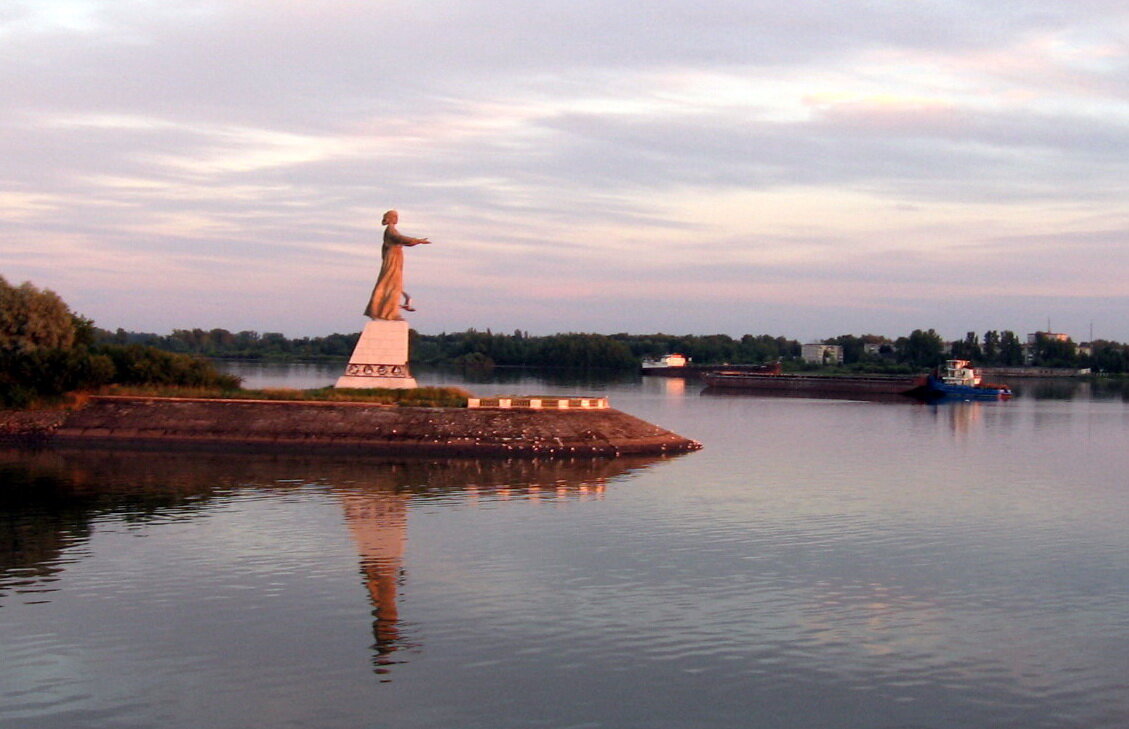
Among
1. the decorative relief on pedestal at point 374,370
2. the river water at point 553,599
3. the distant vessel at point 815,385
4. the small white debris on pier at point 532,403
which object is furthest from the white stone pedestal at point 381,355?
the distant vessel at point 815,385

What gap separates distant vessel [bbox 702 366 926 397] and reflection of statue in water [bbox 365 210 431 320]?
250 feet

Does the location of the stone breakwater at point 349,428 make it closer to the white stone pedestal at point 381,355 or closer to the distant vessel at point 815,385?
the white stone pedestal at point 381,355

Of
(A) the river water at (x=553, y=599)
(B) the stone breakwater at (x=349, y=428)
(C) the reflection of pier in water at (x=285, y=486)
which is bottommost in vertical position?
(A) the river water at (x=553, y=599)

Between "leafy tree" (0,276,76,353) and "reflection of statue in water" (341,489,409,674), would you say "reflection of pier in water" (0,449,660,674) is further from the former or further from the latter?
"leafy tree" (0,276,76,353)

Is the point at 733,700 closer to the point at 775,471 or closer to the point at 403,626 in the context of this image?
the point at 403,626

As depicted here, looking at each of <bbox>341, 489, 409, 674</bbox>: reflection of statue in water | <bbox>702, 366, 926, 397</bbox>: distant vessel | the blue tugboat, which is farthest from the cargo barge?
<bbox>341, 489, 409, 674</bbox>: reflection of statue in water

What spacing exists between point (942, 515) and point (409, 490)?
16.8 meters

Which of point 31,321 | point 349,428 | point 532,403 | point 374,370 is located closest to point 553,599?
point 349,428

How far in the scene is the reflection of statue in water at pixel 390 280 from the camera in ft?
188

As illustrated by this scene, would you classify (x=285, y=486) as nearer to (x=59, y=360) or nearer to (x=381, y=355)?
(x=381, y=355)

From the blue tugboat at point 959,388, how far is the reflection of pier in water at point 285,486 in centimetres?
7738

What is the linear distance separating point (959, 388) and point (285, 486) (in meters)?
93.3

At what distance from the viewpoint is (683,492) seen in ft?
128

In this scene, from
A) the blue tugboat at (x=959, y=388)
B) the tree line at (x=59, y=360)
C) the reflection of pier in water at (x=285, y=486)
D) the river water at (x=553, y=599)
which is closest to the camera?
the river water at (x=553, y=599)
